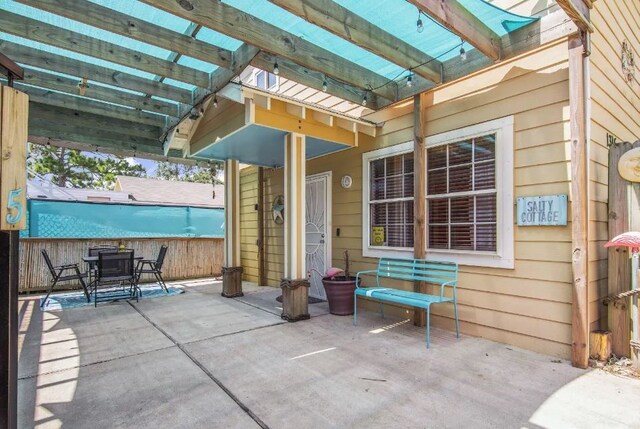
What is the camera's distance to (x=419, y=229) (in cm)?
417

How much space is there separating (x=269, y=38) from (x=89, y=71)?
2.43m

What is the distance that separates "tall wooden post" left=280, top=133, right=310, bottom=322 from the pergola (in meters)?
0.02

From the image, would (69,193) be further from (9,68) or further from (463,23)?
(463,23)

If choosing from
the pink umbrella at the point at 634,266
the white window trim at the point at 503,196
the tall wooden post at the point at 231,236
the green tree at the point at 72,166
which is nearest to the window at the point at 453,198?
the white window trim at the point at 503,196

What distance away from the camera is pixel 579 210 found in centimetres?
294

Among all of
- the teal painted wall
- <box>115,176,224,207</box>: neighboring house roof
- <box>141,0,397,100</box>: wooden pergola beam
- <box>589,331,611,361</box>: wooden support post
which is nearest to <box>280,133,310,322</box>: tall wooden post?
<box>141,0,397,100</box>: wooden pergola beam

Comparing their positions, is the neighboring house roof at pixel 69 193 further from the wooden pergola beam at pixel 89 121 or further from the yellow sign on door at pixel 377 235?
the yellow sign on door at pixel 377 235

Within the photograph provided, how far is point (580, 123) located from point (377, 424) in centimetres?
295

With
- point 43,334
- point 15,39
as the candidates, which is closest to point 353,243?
point 43,334

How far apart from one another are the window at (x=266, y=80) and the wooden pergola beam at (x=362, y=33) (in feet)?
12.7

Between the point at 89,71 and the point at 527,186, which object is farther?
the point at 89,71

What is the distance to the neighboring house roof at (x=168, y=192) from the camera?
14680mm

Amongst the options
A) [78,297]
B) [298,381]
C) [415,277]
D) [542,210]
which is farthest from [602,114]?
[78,297]

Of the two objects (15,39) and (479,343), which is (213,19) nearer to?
(15,39)
